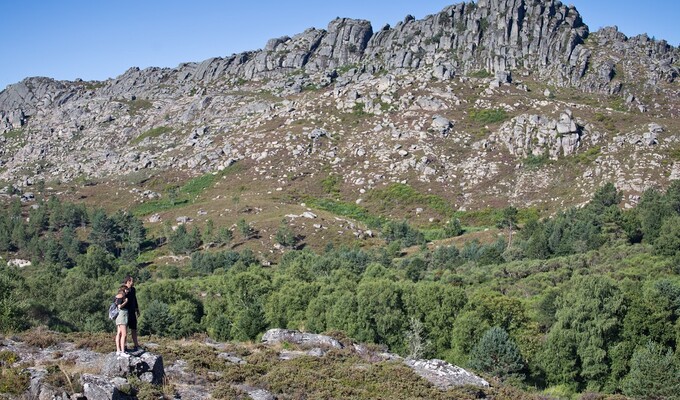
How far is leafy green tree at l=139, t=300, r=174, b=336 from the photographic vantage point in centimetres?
4641

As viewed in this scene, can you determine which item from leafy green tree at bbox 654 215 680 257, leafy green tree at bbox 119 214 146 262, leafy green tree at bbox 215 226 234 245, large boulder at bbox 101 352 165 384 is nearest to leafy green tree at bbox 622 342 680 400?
large boulder at bbox 101 352 165 384

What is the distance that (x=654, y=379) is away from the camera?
3084 centimetres

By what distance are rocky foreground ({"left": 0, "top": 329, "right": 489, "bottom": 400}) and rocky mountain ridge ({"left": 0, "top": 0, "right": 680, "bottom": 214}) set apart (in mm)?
92435

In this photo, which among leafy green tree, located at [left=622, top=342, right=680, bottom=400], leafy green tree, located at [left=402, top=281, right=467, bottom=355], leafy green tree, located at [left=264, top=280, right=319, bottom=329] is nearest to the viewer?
leafy green tree, located at [left=622, top=342, right=680, bottom=400]

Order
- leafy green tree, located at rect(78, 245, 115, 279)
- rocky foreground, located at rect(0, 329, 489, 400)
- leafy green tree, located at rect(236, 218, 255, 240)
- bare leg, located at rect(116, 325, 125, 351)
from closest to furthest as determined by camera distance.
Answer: rocky foreground, located at rect(0, 329, 489, 400) < bare leg, located at rect(116, 325, 125, 351) < leafy green tree, located at rect(78, 245, 115, 279) < leafy green tree, located at rect(236, 218, 255, 240)

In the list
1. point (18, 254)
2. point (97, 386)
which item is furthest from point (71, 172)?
point (97, 386)

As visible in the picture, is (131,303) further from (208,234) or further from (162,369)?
(208,234)

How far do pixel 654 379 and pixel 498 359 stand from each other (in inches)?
318

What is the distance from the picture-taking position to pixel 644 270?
5806 centimetres

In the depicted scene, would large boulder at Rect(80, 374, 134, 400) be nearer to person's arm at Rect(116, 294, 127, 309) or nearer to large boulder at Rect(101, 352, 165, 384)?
large boulder at Rect(101, 352, 165, 384)

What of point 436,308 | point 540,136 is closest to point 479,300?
point 436,308

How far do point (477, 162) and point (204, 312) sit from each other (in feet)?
284

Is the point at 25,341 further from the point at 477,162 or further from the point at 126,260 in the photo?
the point at 477,162

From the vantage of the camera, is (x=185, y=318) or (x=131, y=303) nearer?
(x=131, y=303)
